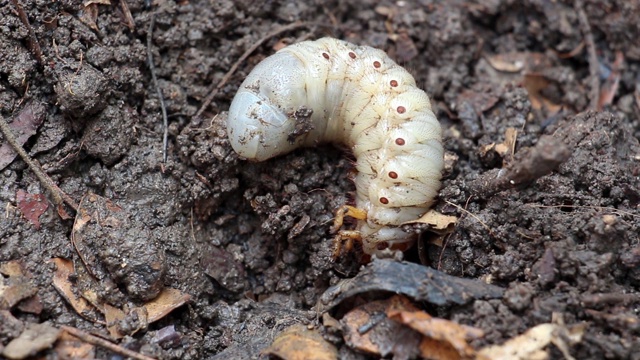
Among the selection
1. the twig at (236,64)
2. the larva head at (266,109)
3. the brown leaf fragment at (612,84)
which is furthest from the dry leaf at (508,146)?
the twig at (236,64)

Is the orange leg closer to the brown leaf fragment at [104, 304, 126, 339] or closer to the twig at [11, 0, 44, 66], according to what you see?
the brown leaf fragment at [104, 304, 126, 339]

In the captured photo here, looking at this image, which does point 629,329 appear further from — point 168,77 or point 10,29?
point 10,29

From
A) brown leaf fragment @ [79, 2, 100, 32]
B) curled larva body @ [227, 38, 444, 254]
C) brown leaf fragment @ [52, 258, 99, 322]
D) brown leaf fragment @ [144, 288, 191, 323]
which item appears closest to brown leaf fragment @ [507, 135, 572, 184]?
curled larva body @ [227, 38, 444, 254]

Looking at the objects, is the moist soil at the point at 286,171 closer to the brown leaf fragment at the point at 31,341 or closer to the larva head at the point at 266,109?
the brown leaf fragment at the point at 31,341

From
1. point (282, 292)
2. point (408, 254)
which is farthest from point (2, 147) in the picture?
point (408, 254)

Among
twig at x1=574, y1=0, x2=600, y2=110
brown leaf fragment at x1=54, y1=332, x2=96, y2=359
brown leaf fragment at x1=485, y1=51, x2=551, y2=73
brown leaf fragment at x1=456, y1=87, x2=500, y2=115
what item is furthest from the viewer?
brown leaf fragment at x1=485, y1=51, x2=551, y2=73
